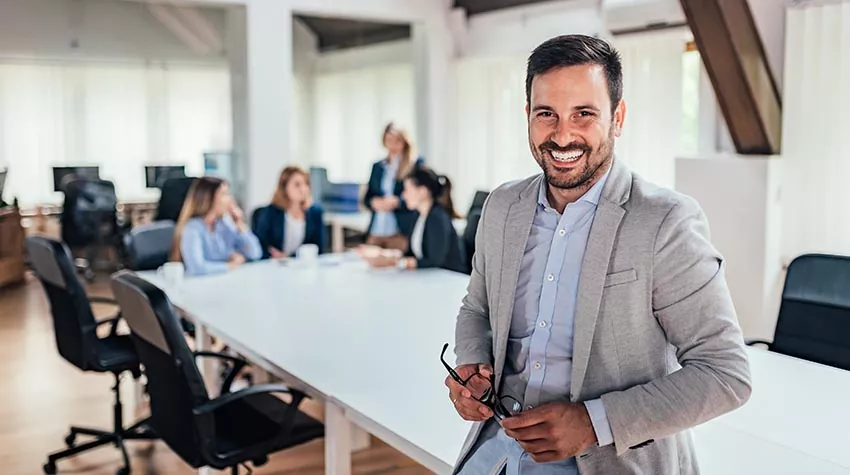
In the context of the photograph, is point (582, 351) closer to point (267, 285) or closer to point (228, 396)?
point (228, 396)

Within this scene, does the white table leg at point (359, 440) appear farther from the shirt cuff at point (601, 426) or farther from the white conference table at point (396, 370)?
the shirt cuff at point (601, 426)

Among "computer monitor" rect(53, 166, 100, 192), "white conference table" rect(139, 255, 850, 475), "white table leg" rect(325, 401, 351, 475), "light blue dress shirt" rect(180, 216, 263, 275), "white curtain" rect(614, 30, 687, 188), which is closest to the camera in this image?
"white conference table" rect(139, 255, 850, 475)

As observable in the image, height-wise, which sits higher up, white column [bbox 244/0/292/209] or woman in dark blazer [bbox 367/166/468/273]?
white column [bbox 244/0/292/209]

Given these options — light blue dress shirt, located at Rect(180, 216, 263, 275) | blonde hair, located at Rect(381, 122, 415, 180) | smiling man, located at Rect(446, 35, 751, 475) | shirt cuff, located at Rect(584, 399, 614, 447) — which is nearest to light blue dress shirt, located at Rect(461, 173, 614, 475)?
smiling man, located at Rect(446, 35, 751, 475)

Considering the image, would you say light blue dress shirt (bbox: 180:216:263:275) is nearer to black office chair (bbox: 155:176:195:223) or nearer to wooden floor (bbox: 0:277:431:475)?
wooden floor (bbox: 0:277:431:475)

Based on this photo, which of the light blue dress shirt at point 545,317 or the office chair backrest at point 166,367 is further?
the office chair backrest at point 166,367

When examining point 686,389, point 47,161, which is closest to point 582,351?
point 686,389

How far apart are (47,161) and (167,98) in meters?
1.20

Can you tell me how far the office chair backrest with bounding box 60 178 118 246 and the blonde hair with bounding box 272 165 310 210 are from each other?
3202 mm

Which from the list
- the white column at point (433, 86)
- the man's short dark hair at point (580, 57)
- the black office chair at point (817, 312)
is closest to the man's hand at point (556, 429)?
the man's short dark hair at point (580, 57)

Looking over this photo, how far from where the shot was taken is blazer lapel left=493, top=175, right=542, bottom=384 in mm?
1524

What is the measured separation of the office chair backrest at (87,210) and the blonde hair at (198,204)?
138 inches

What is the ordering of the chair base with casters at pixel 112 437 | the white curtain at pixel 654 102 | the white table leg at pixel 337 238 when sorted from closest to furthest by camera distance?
1. the chair base with casters at pixel 112 437
2. the white curtain at pixel 654 102
3. the white table leg at pixel 337 238

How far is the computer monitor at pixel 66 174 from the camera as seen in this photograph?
753 cm
